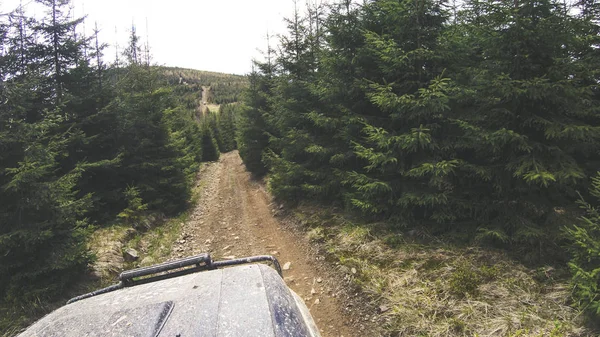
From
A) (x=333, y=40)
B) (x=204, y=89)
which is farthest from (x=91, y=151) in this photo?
(x=204, y=89)

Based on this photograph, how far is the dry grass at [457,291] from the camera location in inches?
154

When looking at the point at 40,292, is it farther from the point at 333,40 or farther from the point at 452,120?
the point at 333,40

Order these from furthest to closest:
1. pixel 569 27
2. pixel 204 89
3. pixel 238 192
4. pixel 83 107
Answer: pixel 204 89 < pixel 238 192 < pixel 83 107 < pixel 569 27

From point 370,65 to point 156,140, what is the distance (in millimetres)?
11090

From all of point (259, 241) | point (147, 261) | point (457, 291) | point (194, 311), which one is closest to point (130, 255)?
point (147, 261)

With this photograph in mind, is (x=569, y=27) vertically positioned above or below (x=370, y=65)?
below

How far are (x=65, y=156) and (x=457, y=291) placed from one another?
12107 millimetres

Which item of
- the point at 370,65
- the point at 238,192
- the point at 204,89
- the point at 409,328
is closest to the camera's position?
the point at 409,328

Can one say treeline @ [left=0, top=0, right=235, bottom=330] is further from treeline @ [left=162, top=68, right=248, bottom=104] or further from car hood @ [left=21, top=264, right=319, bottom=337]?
treeline @ [left=162, top=68, right=248, bottom=104]

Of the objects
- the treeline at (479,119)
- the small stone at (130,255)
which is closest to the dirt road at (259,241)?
the small stone at (130,255)

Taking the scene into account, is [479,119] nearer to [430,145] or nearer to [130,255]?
[430,145]

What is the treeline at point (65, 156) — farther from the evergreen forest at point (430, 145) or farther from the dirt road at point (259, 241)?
the dirt road at point (259, 241)

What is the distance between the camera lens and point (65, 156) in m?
9.34

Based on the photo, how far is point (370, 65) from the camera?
8.74 metres
